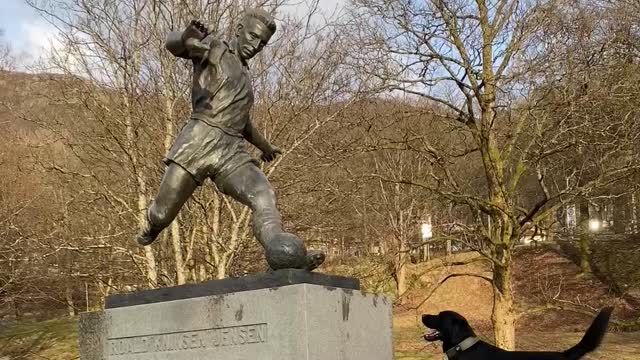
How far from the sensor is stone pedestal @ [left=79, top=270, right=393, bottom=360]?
4.26m

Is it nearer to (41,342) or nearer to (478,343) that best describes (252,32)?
(478,343)

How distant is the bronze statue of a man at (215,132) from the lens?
505cm

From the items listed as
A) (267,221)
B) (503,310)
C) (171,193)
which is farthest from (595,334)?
(503,310)

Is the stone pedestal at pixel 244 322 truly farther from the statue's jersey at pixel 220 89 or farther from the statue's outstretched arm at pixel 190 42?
the statue's outstretched arm at pixel 190 42

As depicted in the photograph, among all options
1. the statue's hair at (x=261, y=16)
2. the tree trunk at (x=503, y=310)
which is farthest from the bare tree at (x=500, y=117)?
the statue's hair at (x=261, y=16)

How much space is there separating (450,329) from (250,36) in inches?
158

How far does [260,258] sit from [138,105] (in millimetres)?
4262

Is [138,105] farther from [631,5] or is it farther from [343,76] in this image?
[631,5]

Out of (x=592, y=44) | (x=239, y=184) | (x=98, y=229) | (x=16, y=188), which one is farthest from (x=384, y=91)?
(x=16, y=188)

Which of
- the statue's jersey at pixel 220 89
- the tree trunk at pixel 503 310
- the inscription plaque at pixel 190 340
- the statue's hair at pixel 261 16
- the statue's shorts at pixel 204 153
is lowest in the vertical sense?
the tree trunk at pixel 503 310

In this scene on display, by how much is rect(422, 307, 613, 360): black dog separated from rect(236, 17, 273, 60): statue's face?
3864mm

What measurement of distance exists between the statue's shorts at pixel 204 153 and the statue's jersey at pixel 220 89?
0.22 ft

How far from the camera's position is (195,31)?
507cm

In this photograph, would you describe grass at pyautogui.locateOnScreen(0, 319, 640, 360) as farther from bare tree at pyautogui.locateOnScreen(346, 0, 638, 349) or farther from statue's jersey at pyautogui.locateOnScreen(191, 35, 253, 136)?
statue's jersey at pyautogui.locateOnScreen(191, 35, 253, 136)
